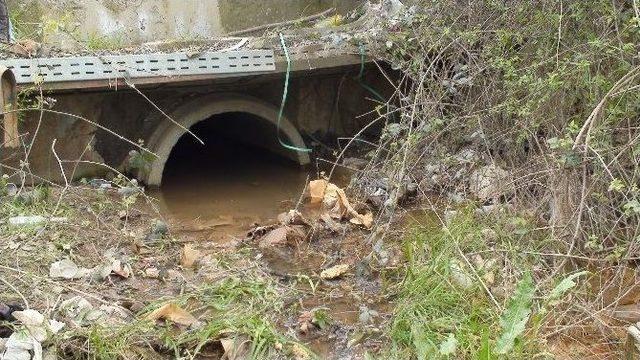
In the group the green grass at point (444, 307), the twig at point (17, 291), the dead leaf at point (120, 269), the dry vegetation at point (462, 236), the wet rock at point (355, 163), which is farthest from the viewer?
the wet rock at point (355, 163)

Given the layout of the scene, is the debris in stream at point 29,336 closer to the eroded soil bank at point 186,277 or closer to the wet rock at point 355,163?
the eroded soil bank at point 186,277

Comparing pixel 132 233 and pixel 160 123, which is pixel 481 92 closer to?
pixel 132 233

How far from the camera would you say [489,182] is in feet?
14.6

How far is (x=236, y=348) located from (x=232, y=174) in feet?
13.2

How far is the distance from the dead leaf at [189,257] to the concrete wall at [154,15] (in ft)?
8.94

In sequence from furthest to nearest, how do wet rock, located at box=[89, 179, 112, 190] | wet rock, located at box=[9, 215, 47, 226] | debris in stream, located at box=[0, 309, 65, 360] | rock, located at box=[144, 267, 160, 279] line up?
1. wet rock, located at box=[89, 179, 112, 190]
2. wet rock, located at box=[9, 215, 47, 226]
3. rock, located at box=[144, 267, 160, 279]
4. debris in stream, located at box=[0, 309, 65, 360]

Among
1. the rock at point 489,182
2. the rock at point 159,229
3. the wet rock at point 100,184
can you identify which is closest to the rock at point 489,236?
the rock at point 489,182

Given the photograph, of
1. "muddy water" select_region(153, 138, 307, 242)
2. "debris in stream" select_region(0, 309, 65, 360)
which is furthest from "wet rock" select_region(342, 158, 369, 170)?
"debris in stream" select_region(0, 309, 65, 360)

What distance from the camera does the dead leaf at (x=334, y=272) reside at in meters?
4.20

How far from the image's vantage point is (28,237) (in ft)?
13.6

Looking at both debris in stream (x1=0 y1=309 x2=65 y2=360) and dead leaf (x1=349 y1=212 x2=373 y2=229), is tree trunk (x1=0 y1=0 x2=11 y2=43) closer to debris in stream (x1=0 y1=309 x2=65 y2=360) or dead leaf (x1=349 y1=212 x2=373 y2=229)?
dead leaf (x1=349 y1=212 x2=373 y2=229)

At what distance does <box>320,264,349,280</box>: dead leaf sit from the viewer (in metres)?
4.20

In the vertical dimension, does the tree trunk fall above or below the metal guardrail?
above

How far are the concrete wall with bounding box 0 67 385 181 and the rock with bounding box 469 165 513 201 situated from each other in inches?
75.6
